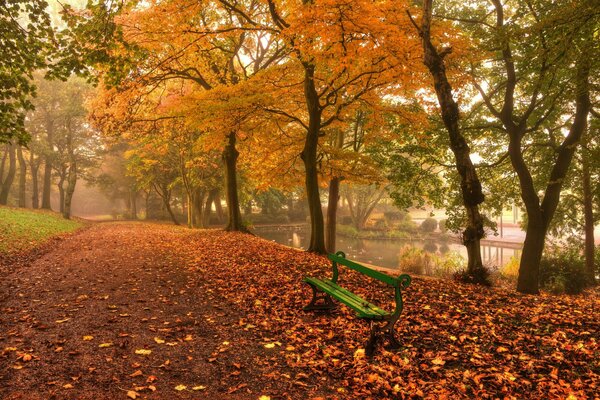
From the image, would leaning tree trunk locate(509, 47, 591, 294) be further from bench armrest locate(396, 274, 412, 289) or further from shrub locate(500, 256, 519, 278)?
bench armrest locate(396, 274, 412, 289)

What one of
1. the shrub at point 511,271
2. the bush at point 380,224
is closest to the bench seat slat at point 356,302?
the shrub at point 511,271

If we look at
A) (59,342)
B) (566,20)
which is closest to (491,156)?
(566,20)

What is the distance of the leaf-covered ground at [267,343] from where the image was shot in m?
3.96

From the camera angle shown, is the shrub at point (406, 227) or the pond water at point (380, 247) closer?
the pond water at point (380, 247)

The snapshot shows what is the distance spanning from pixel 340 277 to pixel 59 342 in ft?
18.3

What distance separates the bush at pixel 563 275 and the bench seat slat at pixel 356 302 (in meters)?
12.3

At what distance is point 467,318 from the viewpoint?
5965 mm

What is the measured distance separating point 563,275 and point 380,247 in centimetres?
1706

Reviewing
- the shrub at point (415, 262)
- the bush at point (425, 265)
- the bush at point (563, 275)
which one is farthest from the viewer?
the shrub at point (415, 262)

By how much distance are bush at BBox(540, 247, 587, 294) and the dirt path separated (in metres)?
13.2

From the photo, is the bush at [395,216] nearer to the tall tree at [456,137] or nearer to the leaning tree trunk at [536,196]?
the leaning tree trunk at [536,196]

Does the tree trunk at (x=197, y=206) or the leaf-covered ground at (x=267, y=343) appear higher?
the tree trunk at (x=197, y=206)

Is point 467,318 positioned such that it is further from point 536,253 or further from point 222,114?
point 222,114

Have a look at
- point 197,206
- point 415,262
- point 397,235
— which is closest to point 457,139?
point 415,262
